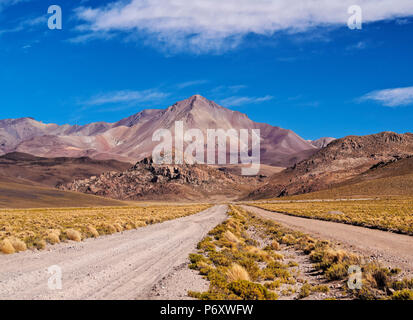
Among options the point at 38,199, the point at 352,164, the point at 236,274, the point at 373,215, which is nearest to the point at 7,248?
the point at 236,274

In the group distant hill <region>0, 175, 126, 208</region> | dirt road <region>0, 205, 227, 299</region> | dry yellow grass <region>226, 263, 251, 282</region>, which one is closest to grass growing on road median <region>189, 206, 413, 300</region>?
dry yellow grass <region>226, 263, 251, 282</region>

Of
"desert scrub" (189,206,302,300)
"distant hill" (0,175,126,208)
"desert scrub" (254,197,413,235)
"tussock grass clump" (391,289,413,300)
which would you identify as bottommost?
"distant hill" (0,175,126,208)

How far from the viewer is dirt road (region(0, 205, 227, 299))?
949 cm

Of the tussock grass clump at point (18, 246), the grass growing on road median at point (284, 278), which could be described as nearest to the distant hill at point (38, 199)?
the tussock grass clump at point (18, 246)

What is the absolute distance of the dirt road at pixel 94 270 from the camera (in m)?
9.49

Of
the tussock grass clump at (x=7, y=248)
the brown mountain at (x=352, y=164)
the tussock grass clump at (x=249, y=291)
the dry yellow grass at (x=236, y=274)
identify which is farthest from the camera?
the brown mountain at (x=352, y=164)

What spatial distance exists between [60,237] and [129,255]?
8224mm

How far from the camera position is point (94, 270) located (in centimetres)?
1260

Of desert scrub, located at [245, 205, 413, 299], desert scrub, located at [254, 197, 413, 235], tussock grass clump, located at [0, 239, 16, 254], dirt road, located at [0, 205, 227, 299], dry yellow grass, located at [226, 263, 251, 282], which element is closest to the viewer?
dirt road, located at [0, 205, 227, 299]

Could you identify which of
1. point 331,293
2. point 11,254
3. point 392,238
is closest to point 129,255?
point 11,254

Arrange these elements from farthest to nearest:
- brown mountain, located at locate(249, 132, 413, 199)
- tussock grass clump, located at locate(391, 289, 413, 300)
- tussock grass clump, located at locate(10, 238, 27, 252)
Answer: brown mountain, located at locate(249, 132, 413, 199), tussock grass clump, located at locate(10, 238, 27, 252), tussock grass clump, located at locate(391, 289, 413, 300)

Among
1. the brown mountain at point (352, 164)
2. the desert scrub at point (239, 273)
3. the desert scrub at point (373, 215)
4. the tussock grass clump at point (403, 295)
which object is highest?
the brown mountain at point (352, 164)

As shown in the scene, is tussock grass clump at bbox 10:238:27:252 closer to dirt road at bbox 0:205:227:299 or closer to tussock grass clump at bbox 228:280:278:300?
dirt road at bbox 0:205:227:299

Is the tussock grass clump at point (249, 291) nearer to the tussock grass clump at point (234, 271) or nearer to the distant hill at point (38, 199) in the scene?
the tussock grass clump at point (234, 271)
